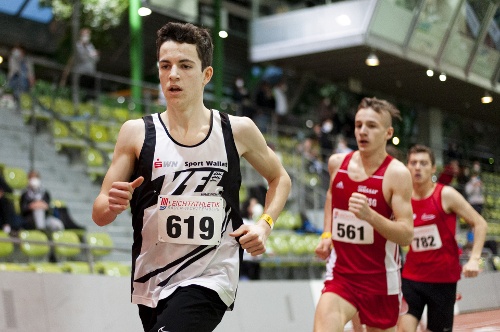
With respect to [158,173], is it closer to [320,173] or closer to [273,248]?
[273,248]

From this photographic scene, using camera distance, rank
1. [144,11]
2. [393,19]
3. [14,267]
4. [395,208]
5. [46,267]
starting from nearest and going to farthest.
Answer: [395,208], [14,267], [46,267], [144,11], [393,19]

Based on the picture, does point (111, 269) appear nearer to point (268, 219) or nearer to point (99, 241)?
point (99, 241)

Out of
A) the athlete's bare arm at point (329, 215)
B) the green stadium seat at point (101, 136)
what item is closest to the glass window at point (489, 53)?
the green stadium seat at point (101, 136)

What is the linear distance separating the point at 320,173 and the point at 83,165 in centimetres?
532

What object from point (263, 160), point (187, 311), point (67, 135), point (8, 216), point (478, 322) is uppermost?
point (67, 135)

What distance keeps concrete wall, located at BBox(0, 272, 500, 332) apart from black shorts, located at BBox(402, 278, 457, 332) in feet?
8.35

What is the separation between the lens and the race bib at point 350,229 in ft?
17.9

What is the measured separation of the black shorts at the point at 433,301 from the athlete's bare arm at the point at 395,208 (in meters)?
1.57

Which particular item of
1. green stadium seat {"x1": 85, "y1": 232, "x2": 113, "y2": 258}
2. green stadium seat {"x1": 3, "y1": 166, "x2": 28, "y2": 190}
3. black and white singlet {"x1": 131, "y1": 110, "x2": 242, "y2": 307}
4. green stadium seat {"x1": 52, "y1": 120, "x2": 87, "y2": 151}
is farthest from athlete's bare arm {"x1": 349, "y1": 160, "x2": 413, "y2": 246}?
green stadium seat {"x1": 52, "y1": 120, "x2": 87, "y2": 151}

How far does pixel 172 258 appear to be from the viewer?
140 inches

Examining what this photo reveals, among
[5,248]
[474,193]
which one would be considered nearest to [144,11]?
[5,248]

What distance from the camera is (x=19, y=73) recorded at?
13.3 meters

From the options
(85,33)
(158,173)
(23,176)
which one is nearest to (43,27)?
(85,33)

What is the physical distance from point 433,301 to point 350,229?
5.68 feet
